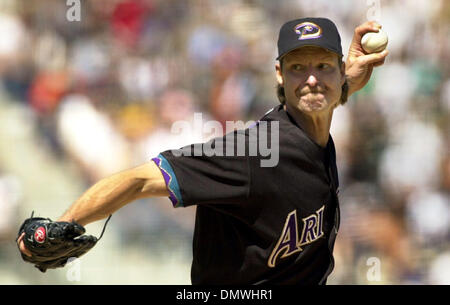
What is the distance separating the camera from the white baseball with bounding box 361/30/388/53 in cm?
330

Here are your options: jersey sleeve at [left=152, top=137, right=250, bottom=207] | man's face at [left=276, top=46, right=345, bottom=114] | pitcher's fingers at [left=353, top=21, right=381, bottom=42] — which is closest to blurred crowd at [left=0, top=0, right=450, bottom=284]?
pitcher's fingers at [left=353, top=21, right=381, bottom=42]

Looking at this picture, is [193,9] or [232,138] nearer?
[232,138]

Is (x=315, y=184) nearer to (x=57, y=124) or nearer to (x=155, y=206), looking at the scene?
(x=155, y=206)

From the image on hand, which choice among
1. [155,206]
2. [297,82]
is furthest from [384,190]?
[297,82]

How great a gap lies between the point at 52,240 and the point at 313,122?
3.78 feet

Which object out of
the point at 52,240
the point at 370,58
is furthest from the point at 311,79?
the point at 52,240

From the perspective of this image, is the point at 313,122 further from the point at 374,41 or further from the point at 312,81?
the point at 374,41

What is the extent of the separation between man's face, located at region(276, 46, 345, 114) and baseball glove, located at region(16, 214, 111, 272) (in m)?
0.98

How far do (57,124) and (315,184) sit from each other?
124 inches

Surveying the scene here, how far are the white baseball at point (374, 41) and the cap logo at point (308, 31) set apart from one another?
61 centimetres

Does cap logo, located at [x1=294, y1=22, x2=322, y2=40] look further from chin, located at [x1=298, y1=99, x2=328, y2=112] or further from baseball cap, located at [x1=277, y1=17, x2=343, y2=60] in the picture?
chin, located at [x1=298, y1=99, x2=328, y2=112]

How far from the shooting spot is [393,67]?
18.8 feet

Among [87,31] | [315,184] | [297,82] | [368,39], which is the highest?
[87,31]

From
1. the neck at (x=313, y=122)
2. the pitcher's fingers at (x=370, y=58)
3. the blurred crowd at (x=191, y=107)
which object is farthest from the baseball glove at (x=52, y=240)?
the blurred crowd at (x=191, y=107)
